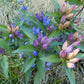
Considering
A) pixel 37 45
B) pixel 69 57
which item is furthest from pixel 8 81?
pixel 69 57

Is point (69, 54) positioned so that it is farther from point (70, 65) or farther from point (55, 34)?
point (55, 34)

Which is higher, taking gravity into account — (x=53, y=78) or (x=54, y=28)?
(x=54, y=28)

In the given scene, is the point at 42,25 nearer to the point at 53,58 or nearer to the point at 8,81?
the point at 53,58

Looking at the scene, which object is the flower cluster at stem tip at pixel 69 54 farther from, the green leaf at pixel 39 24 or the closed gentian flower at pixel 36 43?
the green leaf at pixel 39 24

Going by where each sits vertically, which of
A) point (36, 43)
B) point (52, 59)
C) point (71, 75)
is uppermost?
point (36, 43)

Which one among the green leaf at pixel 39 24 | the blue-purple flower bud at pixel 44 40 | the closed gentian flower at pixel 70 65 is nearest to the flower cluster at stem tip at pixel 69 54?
the closed gentian flower at pixel 70 65

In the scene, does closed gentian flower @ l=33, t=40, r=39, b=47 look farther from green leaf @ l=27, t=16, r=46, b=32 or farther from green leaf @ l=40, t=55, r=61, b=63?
green leaf @ l=27, t=16, r=46, b=32

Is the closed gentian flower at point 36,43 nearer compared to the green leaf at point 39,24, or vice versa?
the closed gentian flower at point 36,43

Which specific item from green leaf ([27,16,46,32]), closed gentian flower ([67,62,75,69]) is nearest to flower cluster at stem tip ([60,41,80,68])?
closed gentian flower ([67,62,75,69])

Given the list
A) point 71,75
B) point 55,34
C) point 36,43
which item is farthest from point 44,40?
point 71,75

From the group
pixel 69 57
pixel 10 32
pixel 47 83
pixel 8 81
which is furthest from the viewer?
pixel 47 83

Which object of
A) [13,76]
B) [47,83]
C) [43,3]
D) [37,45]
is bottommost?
[47,83]
